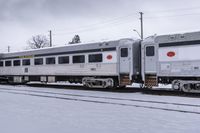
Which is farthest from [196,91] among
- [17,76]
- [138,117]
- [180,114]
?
[17,76]

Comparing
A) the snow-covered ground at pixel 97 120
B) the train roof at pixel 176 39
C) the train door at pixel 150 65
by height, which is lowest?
the snow-covered ground at pixel 97 120

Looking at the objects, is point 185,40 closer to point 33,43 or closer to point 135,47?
point 135,47

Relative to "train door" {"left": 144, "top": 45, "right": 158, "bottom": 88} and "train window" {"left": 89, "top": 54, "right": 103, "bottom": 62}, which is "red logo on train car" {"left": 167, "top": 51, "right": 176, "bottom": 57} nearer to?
"train door" {"left": 144, "top": 45, "right": 158, "bottom": 88}

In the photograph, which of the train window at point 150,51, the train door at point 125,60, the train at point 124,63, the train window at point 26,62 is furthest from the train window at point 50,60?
the train window at point 150,51

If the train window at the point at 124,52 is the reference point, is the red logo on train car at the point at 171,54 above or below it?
below

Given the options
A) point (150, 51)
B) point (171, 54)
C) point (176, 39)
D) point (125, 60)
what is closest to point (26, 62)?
point (125, 60)

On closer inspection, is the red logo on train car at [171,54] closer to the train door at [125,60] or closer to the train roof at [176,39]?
the train roof at [176,39]

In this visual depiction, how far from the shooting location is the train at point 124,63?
16969 mm

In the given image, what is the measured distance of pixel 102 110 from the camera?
11234mm

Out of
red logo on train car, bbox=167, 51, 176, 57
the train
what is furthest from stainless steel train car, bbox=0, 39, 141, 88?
red logo on train car, bbox=167, 51, 176, 57

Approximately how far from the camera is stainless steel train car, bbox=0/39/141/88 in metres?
20.1

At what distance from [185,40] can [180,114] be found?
7682 millimetres

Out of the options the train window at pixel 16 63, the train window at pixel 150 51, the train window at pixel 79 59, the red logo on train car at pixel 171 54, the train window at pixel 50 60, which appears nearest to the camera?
the red logo on train car at pixel 171 54

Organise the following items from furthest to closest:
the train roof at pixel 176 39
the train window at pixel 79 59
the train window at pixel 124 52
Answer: the train window at pixel 79 59 → the train window at pixel 124 52 → the train roof at pixel 176 39
